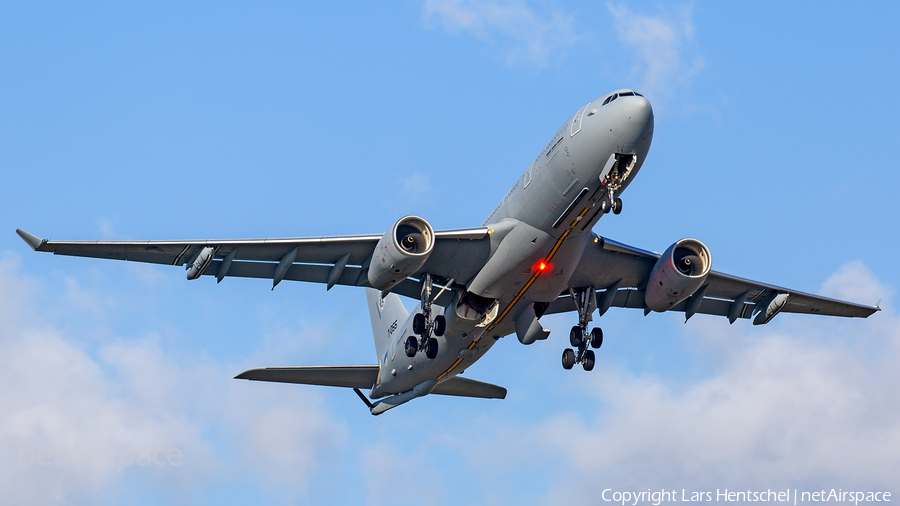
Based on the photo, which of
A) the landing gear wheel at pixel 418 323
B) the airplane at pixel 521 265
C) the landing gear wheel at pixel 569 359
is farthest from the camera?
the landing gear wheel at pixel 569 359

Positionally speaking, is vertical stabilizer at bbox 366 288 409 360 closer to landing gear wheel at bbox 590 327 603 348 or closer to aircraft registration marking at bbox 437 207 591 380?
aircraft registration marking at bbox 437 207 591 380

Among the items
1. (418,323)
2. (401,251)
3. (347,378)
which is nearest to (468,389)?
(347,378)

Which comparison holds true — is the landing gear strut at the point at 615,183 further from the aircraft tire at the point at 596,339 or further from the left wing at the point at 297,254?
the aircraft tire at the point at 596,339

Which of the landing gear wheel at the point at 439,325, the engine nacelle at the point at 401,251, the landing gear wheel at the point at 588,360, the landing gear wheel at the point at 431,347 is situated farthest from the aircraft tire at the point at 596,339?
the engine nacelle at the point at 401,251

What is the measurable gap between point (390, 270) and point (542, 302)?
618cm

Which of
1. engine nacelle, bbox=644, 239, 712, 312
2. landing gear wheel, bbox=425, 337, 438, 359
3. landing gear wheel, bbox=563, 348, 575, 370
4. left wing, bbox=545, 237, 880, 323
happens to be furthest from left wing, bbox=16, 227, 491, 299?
engine nacelle, bbox=644, 239, 712, 312

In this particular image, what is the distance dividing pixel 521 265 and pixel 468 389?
12152 mm

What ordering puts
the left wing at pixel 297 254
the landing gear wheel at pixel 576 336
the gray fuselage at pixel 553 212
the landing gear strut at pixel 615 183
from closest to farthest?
the gray fuselage at pixel 553 212
the landing gear strut at pixel 615 183
the left wing at pixel 297 254
the landing gear wheel at pixel 576 336

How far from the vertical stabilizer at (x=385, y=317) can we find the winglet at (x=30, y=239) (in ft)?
47.8

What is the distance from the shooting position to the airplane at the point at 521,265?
26875 millimetres

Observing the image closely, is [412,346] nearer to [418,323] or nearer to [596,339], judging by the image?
[418,323]

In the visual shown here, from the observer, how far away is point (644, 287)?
111ft

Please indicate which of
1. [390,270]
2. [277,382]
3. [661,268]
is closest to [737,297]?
[661,268]

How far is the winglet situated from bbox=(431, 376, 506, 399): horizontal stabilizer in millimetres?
17420
